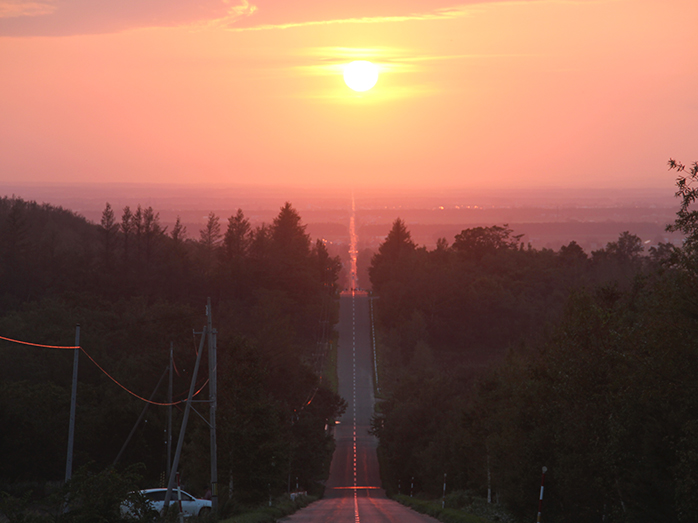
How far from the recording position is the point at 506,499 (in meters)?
23.1

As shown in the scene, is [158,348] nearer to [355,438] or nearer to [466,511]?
[355,438]

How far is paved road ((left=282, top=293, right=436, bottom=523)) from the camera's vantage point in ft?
119

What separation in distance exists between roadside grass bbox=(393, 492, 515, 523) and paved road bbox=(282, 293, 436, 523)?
3.20 ft

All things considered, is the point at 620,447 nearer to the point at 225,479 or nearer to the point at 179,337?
the point at 225,479

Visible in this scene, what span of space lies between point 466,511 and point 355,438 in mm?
52336

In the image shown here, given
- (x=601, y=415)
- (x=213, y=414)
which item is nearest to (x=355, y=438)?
(x=213, y=414)

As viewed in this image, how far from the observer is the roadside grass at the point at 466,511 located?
22.3m

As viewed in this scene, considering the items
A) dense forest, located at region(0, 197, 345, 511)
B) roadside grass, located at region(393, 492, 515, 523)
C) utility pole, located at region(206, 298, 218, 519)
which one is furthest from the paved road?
dense forest, located at region(0, 197, 345, 511)

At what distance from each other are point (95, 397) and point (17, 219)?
60231 mm

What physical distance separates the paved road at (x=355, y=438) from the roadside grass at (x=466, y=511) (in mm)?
977

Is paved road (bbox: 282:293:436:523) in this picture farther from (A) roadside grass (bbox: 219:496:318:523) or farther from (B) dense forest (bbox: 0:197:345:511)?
(B) dense forest (bbox: 0:197:345:511)

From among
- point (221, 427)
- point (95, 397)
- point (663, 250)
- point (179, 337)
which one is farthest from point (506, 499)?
point (663, 250)

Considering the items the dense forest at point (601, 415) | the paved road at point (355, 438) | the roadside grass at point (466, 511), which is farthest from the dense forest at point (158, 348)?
the dense forest at point (601, 415)

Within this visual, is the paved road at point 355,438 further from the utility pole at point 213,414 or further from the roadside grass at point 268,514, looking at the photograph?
the utility pole at point 213,414
